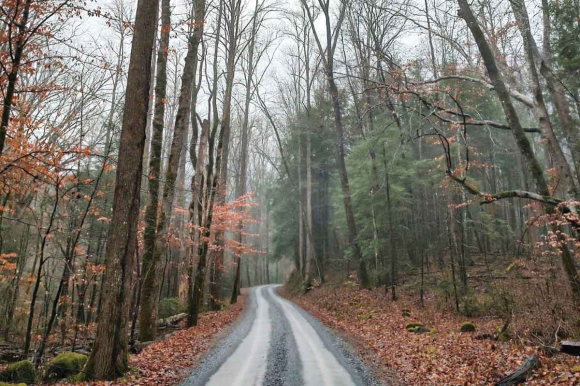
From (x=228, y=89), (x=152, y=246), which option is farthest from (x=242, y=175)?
(x=152, y=246)

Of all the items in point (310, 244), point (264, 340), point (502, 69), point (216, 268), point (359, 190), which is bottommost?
point (264, 340)

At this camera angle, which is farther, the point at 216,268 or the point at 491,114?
the point at 491,114

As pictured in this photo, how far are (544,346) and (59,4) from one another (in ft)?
39.2

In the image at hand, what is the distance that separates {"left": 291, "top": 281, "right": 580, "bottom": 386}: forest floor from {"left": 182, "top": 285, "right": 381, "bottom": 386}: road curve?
0.57 meters

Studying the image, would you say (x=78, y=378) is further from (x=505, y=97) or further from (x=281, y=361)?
(x=505, y=97)

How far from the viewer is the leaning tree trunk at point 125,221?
6.43m

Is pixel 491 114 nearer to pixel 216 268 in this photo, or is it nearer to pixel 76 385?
pixel 216 268

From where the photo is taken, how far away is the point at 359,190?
63.4 ft

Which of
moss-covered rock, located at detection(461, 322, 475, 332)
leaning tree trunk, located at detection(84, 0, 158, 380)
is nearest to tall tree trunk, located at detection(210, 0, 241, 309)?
leaning tree trunk, located at detection(84, 0, 158, 380)

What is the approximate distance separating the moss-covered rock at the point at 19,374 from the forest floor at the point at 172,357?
4.29ft

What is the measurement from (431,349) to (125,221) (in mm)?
7477

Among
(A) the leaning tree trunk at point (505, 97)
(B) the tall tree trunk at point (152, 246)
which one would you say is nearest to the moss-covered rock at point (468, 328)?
(A) the leaning tree trunk at point (505, 97)

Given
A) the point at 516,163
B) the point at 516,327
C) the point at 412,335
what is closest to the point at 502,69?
the point at 516,327

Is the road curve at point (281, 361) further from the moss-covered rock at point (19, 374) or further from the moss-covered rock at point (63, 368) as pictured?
the moss-covered rock at point (19, 374)
